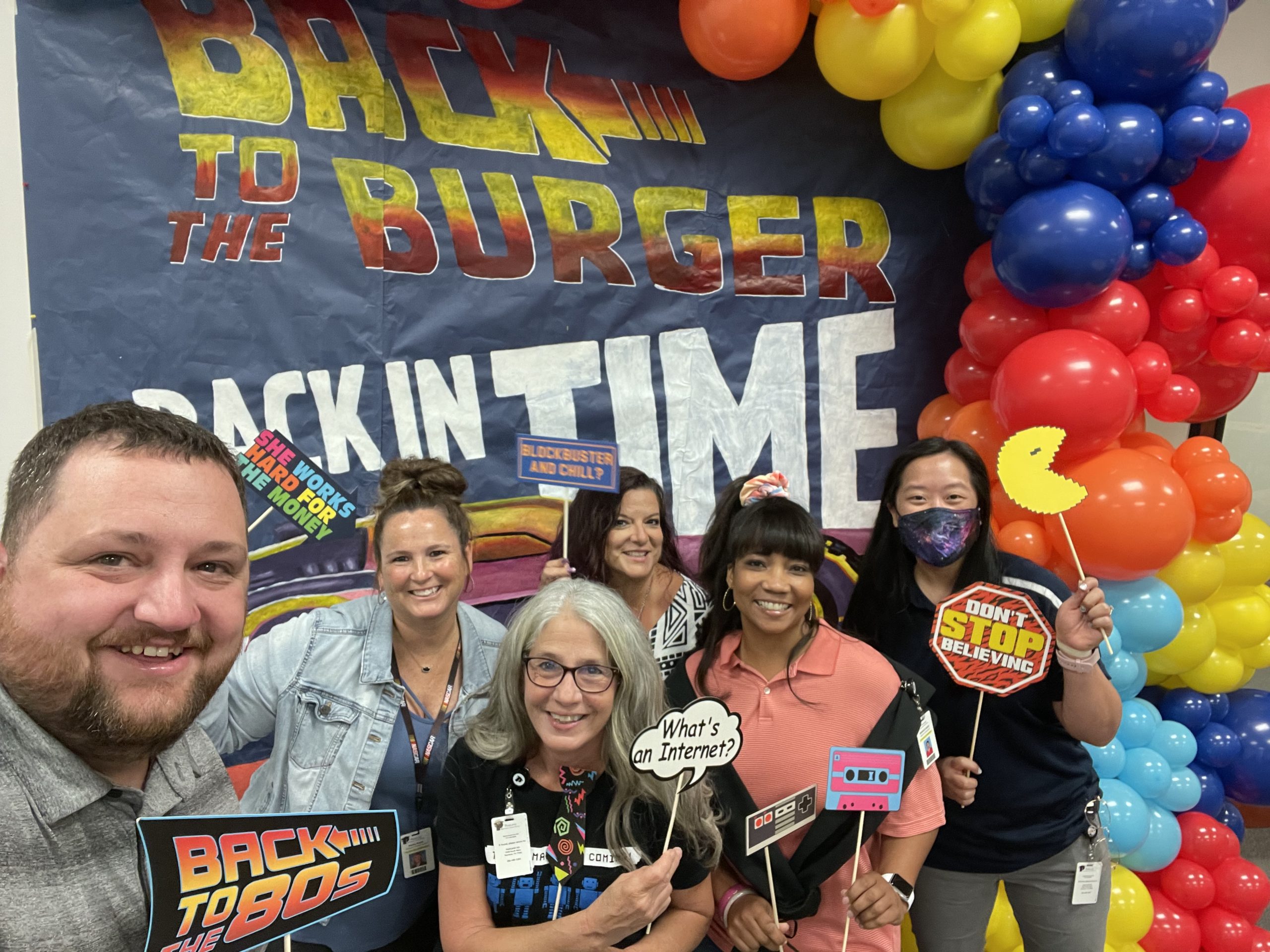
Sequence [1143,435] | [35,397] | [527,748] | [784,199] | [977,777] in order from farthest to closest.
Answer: [784,199] < [1143,435] < [35,397] < [977,777] < [527,748]

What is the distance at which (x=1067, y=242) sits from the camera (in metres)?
2.34

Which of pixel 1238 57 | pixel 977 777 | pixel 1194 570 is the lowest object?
pixel 977 777

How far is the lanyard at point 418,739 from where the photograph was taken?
175 cm

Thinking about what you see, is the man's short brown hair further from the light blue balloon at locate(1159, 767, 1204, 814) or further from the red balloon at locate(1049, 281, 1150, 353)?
the light blue balloon at locate(1159, 767, 1204, 814)

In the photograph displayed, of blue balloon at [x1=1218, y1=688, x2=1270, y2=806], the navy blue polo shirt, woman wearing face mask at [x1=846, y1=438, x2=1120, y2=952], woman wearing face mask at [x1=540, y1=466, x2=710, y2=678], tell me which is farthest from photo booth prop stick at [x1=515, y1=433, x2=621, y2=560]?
blue balloon at [x1=1218, y1=688, x2=1270, y2=806]

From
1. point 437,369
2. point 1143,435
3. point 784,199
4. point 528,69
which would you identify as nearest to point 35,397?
point 437,369

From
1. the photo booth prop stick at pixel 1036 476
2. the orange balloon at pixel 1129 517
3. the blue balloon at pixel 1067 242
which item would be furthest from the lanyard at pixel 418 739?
the blue balloon at pixel 1067 242

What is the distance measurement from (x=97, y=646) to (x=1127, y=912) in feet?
9.99

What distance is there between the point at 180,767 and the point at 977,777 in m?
1.71

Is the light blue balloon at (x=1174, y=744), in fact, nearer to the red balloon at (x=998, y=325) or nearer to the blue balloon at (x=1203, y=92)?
the red balloon at (x=998, y=325)

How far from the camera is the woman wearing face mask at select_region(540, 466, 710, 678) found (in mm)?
A: 2311

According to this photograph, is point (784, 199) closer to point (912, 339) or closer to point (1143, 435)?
point (912, 339)

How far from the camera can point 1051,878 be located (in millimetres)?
1979

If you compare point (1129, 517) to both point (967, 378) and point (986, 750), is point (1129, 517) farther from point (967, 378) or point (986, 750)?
point (986, 750)
